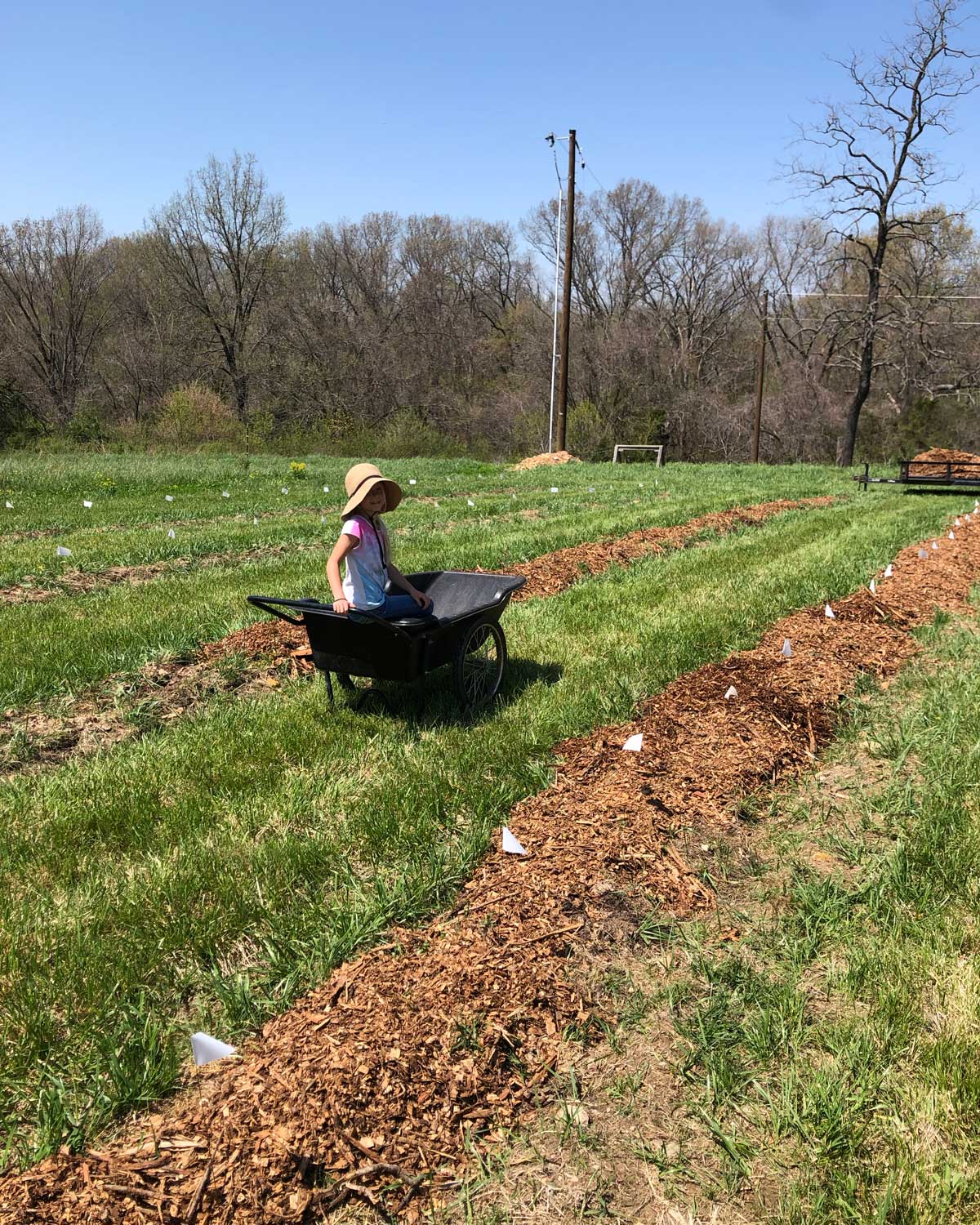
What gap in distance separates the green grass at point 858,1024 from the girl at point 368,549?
8.03 feet

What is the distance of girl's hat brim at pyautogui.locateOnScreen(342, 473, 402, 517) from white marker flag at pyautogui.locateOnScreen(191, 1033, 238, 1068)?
271 centimetres

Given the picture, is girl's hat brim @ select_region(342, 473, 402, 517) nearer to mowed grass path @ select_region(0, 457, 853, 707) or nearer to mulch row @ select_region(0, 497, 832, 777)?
mulch row @ select_region(0, 497, 832, 777)

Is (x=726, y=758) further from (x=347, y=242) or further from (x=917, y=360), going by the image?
(x=347, y=242)

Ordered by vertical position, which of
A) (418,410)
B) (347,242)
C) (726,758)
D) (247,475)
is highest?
(347,242)

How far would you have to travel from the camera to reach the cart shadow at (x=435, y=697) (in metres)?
4.80

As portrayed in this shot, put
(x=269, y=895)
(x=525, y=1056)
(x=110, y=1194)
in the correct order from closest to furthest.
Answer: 1. (x=110, y=1194)
2. (x=525, y=1056)
3. (x=269, y=895)

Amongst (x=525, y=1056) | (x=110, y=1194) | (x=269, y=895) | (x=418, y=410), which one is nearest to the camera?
(x=110, y=1194)

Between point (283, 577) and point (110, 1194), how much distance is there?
6.95 metres

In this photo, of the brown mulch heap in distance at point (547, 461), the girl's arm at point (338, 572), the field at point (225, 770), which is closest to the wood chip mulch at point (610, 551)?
the field at point (225, 770)

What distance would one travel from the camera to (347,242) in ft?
164

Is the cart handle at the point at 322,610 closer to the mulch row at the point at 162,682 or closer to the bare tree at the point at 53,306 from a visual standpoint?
the mulch row at the point at 162,682

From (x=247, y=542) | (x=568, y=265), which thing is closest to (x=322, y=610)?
(x=247, y=542)

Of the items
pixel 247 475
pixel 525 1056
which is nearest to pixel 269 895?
pixel 525 1056

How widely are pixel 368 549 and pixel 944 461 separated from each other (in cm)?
1678
